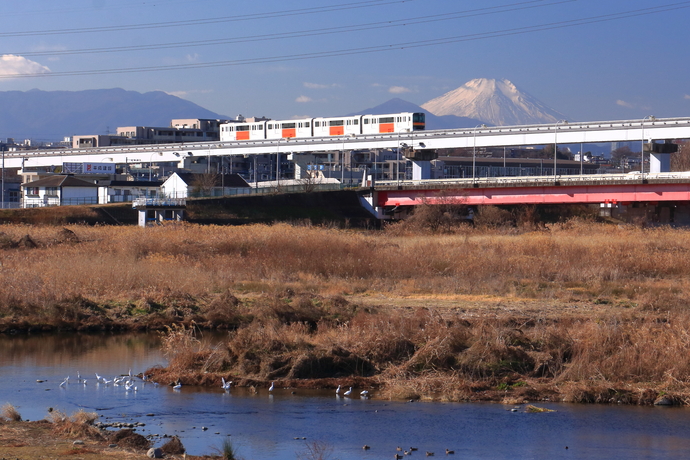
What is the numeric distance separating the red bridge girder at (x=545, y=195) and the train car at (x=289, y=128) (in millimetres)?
33325

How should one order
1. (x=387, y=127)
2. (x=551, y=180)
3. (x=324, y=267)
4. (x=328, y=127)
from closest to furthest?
(x=324, y=267) → (x=551, y=180) → (x=387, y=127) → (x=328, y=127)

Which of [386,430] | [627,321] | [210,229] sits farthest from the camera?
[210,229]

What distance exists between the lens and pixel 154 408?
1761 cm

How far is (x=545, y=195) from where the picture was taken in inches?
2896

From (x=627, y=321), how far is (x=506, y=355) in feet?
19.6

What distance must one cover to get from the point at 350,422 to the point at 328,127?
96616 mm

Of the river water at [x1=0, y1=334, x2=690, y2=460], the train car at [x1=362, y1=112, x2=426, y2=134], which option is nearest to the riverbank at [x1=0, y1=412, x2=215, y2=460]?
the river water at [x1=0, y1=334, x2=690, y2=460]

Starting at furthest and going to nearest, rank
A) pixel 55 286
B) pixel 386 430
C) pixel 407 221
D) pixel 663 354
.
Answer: pixel 407 221 → pixel 55 286 → pixel 663 354 → pixel 386 430

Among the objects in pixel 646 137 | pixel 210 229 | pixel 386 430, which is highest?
pixel 646 137

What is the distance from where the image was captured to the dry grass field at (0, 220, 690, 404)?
1956cm

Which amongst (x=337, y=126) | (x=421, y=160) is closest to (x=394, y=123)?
(x=337, y=126)

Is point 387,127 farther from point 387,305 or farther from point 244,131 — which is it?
point 387,305

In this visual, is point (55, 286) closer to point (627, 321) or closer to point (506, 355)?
point (506, 355)

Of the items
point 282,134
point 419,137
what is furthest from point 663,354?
point 282,134
